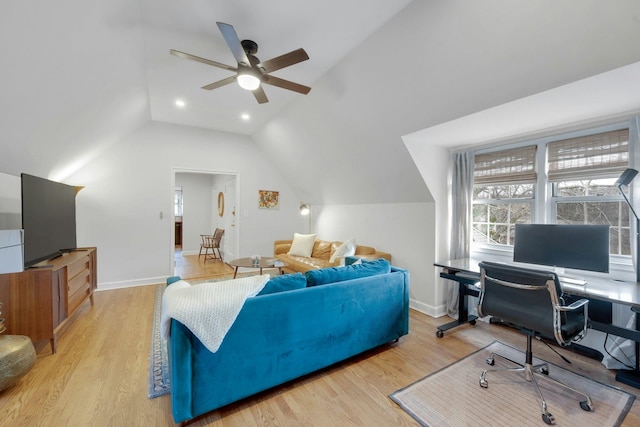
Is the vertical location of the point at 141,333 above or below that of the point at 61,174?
below

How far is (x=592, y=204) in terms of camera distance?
2598 mm

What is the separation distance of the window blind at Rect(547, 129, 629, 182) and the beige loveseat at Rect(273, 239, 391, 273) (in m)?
2.18

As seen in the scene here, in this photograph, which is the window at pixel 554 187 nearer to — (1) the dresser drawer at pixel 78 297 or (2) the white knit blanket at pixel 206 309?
(2) the white knit blanket at pixel 206 309

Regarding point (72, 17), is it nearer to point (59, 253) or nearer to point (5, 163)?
Answer: point (5, 163)

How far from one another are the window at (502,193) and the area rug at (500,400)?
1539 mm

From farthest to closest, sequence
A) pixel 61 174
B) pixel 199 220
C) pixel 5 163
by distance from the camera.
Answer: pixel 199 220 < pixel 61 174 < pixel 5 163

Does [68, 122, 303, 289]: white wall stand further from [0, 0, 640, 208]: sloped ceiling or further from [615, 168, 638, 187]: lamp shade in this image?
[615, 168, 638, 187]: lamp shade

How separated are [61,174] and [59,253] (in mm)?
1319

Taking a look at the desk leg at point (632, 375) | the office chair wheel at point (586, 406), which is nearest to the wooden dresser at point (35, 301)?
the office chair wheel at point (586, 406)

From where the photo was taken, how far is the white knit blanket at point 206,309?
4.95ft

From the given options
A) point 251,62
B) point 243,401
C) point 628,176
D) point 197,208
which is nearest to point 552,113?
point 628,176

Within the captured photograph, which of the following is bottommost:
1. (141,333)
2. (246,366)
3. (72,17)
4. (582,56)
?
(141,333)

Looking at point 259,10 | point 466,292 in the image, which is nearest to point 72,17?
point 259,10

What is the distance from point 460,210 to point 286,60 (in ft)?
8.70
